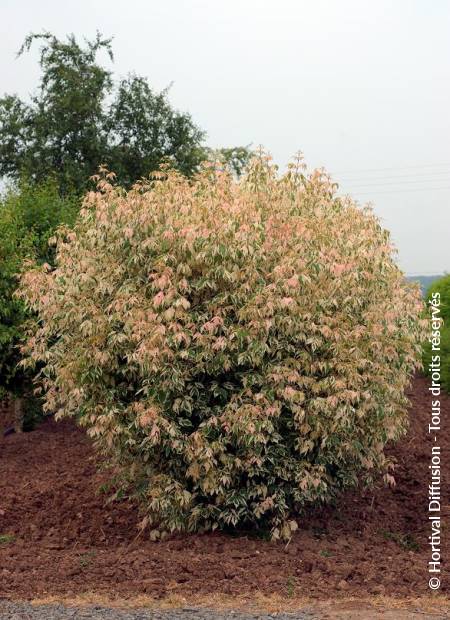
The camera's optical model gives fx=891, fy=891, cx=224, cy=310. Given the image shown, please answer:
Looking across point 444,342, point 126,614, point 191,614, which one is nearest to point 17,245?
point 444,342

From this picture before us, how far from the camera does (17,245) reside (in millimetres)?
14102

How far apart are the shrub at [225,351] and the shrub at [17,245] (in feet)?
12.8

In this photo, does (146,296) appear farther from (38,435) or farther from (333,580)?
(38,435)

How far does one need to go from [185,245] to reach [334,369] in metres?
1.80

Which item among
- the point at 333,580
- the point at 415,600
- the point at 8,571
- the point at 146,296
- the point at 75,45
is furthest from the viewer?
the point at 75,45

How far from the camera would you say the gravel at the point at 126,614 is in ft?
20.8

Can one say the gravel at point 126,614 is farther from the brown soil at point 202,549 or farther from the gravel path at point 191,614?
the brown soil at point 202,549

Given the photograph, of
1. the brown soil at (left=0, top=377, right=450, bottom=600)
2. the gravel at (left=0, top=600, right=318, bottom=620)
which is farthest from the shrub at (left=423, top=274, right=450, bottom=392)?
the gravel at (left=0, top=600, right=318, bottom=620)

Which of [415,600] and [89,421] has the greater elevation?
[89,421]

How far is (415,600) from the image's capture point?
22.2 ft

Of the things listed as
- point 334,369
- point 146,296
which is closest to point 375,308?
point 334,369

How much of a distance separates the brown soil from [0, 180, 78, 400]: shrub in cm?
218

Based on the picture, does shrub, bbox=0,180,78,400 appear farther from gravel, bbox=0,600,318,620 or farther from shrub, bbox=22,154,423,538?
gravel, bbox=0,600,318,620

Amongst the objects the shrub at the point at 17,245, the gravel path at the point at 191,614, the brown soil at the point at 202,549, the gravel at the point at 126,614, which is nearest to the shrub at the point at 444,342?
the brown soil at the point at 202,549
